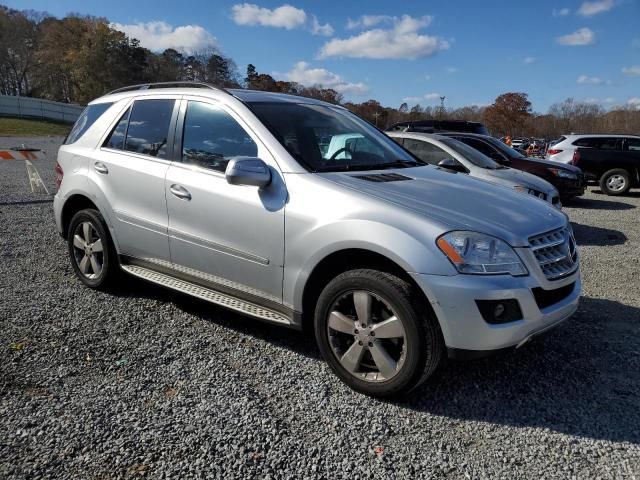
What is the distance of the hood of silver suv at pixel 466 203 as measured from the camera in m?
2.83

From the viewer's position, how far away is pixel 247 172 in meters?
3.12

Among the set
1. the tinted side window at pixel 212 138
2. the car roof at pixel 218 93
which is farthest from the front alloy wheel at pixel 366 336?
the car roof at pixel 218 93

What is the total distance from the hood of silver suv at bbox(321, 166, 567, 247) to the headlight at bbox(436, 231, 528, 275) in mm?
51

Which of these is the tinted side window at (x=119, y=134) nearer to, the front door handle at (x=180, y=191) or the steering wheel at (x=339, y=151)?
the front door handle at (x=180, y=191)

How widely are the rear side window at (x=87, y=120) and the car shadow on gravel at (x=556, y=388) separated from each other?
3747 mm

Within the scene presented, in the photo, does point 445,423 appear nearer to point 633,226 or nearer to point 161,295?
point 161,295

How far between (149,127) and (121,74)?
68353mm

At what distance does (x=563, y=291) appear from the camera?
10.1 feet

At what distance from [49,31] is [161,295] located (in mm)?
82108

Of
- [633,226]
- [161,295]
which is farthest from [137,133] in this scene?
[633,226]

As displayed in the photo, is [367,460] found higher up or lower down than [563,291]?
lower down

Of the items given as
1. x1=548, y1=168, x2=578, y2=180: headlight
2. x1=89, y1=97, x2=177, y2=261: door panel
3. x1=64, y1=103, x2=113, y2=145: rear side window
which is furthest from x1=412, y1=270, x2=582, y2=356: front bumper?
x1=548, y1=168, x2=578, y2=180: headlight

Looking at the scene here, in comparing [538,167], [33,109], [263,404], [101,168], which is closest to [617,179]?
[538,167]

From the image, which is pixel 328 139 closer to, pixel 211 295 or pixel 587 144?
pixel 211 295
